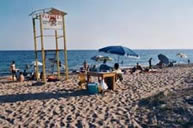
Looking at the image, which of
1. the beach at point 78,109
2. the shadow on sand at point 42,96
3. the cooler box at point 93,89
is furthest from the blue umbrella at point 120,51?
the shadow on sand at point 42,96

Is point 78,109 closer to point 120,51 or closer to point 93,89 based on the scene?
point 93,89

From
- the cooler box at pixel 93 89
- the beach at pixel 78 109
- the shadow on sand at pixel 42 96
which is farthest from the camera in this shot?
the cooler box at pixel 93 89

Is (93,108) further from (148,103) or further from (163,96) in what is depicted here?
(163,96)

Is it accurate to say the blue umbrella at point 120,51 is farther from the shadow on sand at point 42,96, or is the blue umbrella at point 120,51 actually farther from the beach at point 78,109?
the shadow on sand at point 42,96

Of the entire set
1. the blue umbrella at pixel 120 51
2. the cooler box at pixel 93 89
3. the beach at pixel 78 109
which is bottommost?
the beach at pixel 78 109

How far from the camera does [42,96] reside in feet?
32.0

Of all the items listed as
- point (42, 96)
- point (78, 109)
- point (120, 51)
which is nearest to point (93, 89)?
point (42, 96)

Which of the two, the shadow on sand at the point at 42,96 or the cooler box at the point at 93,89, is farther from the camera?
the cooler box at the point at 93,89

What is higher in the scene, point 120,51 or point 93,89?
point 120,51

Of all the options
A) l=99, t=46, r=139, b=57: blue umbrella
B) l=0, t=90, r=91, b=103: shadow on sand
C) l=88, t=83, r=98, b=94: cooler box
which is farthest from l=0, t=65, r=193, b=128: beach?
l=99, t=46, r=139, b=57: blue umbrella

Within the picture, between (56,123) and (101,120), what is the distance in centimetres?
110

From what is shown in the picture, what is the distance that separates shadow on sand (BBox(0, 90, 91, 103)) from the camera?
30.7 ft

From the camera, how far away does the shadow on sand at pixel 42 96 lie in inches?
368

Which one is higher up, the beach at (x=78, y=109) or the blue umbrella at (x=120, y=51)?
the blue umbrella at (x=120, y=51)
